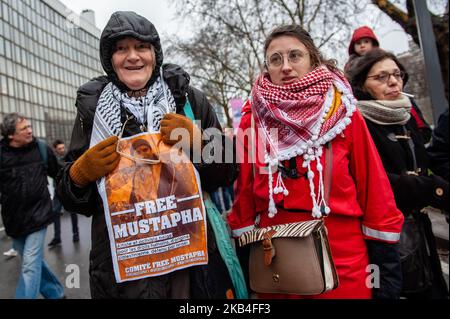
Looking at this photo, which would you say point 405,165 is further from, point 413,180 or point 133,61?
point 133,61

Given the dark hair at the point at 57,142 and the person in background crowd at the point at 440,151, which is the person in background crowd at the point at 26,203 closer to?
the person in background crowd at the point at 440,151

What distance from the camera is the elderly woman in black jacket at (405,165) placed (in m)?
1.89

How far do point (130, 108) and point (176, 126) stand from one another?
232 millimetres

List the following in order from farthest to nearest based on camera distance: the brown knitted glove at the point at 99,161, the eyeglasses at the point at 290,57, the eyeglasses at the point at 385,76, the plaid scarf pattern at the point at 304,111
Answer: the eyeglasses at the point at 385,76, the eyeglasses at the point at 290,57, the plaid scarf pattern at the point at 304,111, the brown knitted glove at the point at 99,161

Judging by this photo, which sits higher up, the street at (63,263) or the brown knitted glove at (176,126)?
the brown knitted glove at (176,126)

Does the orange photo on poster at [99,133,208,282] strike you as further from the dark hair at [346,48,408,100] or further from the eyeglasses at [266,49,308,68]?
the dark hair at [346,48,408,100]

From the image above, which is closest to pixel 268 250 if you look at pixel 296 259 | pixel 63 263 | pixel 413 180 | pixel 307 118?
pixel 296 259

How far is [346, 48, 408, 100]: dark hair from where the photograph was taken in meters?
2.07

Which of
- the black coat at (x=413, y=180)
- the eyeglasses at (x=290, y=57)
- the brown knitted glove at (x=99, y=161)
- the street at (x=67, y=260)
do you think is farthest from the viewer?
the street at (x=67, y=260)

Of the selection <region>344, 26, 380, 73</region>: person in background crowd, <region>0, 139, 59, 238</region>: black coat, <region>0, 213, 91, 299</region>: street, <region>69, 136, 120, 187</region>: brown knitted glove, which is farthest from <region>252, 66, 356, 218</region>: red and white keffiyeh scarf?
<region>0, 139, 59, 238</region>: black coat

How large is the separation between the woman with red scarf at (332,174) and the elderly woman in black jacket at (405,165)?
358mm

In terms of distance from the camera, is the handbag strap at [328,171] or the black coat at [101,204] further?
the handbag strap at [328,171]

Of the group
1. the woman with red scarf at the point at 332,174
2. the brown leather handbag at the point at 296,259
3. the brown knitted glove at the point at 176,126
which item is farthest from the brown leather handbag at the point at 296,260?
the brown knitted glove at the point at 176,126

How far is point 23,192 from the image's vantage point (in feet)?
11.0
